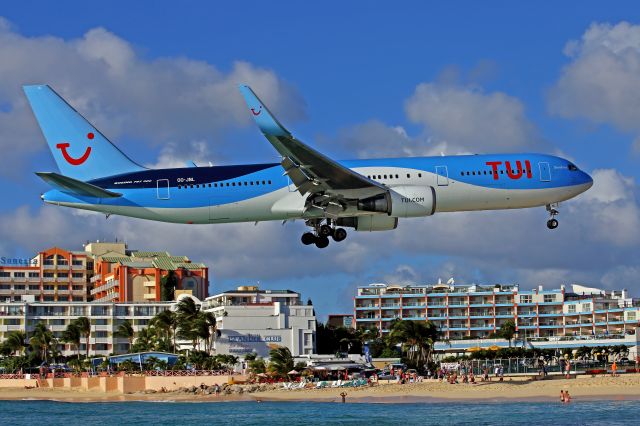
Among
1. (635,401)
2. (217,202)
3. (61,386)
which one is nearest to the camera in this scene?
(217,202)

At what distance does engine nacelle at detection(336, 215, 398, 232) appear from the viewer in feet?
235

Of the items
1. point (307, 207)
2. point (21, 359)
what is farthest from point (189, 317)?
point (307, 207)

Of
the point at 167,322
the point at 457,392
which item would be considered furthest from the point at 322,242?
the point at 167,322

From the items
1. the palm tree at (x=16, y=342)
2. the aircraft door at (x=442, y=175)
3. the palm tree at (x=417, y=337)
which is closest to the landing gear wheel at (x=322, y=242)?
the aircraft door at (x=442, y=175)

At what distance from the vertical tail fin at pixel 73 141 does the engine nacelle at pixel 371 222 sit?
14726mm

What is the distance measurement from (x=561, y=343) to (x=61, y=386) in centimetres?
8153

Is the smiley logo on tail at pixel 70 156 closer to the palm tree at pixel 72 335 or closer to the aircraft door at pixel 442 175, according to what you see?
the aircraft door at pixel 442 175

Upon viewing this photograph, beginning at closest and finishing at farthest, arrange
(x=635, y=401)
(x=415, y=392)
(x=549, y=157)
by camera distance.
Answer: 1. (x=549, y=157)
2. (x=635, y=401)
3. (x=415, y=392)

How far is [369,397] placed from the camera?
12281 centimetres

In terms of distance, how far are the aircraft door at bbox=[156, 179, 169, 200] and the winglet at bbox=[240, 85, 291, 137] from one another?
10.4 m

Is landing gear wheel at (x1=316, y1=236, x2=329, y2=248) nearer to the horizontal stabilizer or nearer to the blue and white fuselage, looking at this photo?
the blue and white fuselage

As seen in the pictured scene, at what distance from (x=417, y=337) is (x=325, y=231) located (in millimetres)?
96626

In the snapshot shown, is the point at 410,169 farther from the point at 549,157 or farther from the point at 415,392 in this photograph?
the point at 415,392

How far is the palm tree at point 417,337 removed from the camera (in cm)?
16688
